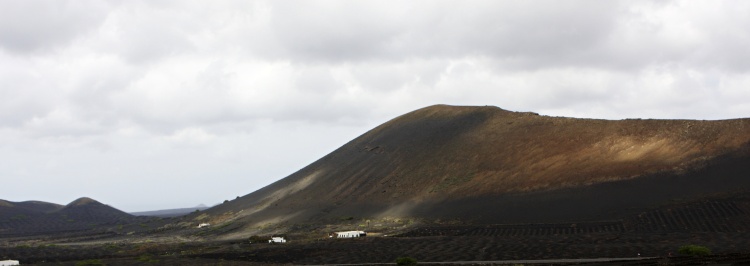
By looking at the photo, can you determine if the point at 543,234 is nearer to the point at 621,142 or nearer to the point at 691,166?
the point at 691,166

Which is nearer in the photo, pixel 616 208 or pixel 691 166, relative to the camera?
pixel 616 208

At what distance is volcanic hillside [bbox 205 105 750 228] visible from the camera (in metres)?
69.4

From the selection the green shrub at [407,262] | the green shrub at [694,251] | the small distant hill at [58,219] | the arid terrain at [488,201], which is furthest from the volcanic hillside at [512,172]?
the small distant hill at [58,219]

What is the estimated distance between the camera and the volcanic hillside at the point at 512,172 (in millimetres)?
69438

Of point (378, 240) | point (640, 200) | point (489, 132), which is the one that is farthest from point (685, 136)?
point (378, 240)

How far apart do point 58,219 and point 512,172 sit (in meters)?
126

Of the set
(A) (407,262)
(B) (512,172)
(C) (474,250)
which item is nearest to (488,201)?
(B) (512,172)

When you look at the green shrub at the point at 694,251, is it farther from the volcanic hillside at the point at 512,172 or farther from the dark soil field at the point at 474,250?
the volcanic hillside at the point at 512,172

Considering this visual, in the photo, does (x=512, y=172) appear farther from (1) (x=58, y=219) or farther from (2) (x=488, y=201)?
(1) (x=58, y=219)

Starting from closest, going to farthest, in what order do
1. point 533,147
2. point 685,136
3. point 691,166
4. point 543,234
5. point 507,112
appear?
point 543,234
point 691,166
point 685,136
point 533,147
point 507,112

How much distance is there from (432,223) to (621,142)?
1152 inches

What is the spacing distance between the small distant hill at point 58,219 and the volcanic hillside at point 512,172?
137ft

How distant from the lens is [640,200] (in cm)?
6675

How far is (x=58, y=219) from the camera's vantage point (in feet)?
539
